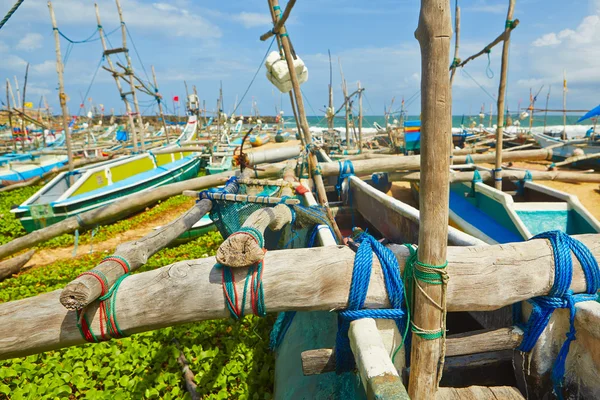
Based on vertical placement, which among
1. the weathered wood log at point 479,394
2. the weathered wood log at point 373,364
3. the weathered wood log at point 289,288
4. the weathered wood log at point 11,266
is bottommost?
the weathered wood log at point 11,266

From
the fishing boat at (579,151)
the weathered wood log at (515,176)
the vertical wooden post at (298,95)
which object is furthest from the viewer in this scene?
the fishing boat at (579,151)

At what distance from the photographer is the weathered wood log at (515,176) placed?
5914mm

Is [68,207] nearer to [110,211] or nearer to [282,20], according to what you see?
[110,211]

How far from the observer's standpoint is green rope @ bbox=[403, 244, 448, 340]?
1647 mm

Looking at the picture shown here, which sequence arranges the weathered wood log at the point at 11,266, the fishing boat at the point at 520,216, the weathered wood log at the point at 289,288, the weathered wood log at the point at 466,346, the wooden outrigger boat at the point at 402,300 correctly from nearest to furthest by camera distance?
the wooden outrigger boat at the point at 402,300 < the weathered wood log at the point at 289,288 < the weathered wood log at the point at 466,346 < the fishing boat at the point at 520,216 < the weathered wood log at the point at 11,266

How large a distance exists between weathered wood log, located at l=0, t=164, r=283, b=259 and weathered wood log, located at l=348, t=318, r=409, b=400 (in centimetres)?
500

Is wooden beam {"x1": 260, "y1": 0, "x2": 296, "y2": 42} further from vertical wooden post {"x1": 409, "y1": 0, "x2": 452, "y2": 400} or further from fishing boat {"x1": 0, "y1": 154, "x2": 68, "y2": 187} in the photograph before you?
fishing boat {"x1": 0, "y1": 154, "x2": 68, "y2": 187}

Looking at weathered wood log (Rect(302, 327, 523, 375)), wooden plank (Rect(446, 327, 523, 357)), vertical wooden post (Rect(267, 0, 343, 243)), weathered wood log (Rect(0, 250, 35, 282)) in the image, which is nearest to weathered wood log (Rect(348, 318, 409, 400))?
weathered wood log (Rect(302, 327, 523, 375))

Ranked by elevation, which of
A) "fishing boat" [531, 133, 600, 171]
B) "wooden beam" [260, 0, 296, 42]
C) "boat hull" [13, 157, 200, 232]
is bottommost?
"boat hull" [13, 157, 200, 232]

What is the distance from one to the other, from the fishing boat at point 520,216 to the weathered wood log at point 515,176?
266 mm

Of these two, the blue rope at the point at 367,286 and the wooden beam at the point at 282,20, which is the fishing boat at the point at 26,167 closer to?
the wooden beam at the point at 282,20

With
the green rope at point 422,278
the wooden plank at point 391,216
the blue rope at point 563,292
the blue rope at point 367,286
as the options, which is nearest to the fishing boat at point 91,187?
the wooden plank at point 391,216

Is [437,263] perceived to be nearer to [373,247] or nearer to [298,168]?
[373,247]

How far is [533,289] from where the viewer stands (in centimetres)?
192
